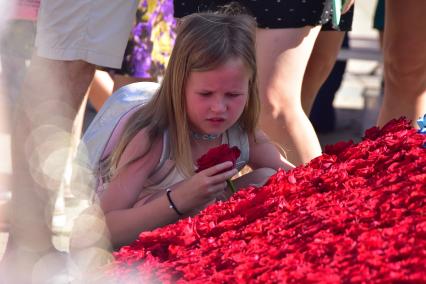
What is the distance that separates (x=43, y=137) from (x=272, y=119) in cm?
80

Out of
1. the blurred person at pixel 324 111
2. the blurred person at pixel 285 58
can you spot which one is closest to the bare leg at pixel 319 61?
the blurred person at pixel 285 58

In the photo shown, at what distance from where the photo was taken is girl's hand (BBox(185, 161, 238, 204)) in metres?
2.81

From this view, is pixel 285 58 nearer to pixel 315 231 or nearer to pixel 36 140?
pixel 36 140

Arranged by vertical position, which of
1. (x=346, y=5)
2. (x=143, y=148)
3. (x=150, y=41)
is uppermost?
(x=346, y=5)

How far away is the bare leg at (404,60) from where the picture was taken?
3.93m

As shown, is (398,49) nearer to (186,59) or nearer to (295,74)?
(295,74)

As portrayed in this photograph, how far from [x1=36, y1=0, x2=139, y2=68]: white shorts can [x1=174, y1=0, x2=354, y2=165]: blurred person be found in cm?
22

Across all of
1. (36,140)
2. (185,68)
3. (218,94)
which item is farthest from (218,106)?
(36,140)

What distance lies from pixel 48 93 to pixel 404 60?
4.44ft

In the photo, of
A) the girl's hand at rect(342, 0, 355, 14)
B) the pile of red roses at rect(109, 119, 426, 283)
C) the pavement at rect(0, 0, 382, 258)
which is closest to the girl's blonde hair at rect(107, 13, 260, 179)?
the pile of red roses at rect(109, 119, 426, 283)

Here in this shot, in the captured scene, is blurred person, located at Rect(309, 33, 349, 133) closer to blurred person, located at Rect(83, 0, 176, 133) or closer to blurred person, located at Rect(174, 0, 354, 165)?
blurred person, located at Rect(83, 0, 176, 133)

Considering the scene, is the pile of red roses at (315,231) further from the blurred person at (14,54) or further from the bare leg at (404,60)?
the blurred person at (14,54)

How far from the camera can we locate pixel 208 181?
280cm

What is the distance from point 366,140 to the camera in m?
3.00
